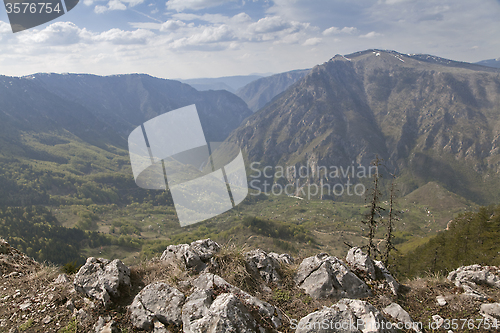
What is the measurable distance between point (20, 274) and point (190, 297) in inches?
309

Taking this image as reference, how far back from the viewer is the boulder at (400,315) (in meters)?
7.06

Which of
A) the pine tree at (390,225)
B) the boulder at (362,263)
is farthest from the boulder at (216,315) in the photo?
the pine tree at (390,225)

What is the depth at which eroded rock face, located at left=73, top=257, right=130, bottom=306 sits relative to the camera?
7.76m

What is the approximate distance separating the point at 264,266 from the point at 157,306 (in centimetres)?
403

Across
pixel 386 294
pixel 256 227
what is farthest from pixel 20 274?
pixel 256 227

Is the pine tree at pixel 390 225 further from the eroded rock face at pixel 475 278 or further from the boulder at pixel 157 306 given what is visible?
the boulder at pixel 157 306

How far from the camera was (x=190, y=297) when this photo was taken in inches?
278

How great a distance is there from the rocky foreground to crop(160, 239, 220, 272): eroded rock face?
42mm

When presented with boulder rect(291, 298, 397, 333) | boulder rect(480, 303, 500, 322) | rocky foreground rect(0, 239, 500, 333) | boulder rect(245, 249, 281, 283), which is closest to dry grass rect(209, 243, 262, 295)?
rocky foreground rect(0, 239, 500, 333)

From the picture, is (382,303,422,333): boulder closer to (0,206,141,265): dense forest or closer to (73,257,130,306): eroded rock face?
(73,257,130,306): eroded rock face

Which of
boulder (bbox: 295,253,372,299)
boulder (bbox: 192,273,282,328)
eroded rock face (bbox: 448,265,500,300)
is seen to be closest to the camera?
boulder (bbox: 192,273,282,328)

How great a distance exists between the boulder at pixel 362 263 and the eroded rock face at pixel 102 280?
8.57 meters

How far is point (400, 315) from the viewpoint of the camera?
742 cm

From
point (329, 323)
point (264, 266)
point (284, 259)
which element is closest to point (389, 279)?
point (284, 259)
